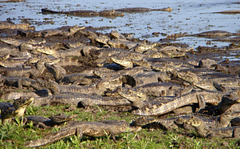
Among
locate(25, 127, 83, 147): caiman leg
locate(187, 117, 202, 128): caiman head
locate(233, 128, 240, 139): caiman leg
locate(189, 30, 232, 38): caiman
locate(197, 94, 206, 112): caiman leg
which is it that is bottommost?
locate(197, 94, 206, 112): caiman leg

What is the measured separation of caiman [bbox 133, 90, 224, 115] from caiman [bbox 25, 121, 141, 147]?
5.32 ft

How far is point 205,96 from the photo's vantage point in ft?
24.0

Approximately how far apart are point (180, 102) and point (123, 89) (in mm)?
1346

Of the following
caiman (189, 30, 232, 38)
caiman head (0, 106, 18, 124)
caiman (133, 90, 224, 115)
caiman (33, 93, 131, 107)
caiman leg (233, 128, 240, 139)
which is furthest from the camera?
caiman (189, 30, 232, 38)

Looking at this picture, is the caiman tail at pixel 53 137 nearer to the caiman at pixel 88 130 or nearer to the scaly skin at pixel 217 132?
the caiman at pixel 88 130

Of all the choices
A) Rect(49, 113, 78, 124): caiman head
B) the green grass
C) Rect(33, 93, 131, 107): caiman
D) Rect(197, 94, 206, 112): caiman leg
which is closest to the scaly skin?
the green grass

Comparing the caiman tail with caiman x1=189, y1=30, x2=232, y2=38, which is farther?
caiman x1=189, y1=30, x2=232, y2=38

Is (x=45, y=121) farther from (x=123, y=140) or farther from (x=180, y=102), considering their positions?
(x=180, y=102)

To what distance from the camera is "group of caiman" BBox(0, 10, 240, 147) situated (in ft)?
16.1

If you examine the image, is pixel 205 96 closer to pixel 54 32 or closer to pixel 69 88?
pixel 69 88

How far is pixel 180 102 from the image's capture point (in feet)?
22.5

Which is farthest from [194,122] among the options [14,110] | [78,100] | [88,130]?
[78,100]

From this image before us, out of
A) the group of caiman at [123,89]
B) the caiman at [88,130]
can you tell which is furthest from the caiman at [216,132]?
the caiman at [88,130]

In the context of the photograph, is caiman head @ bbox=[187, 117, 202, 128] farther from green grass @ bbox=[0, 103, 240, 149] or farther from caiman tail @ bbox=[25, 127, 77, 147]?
caiman tail @ bbox=[25, 127, 77, 147]
